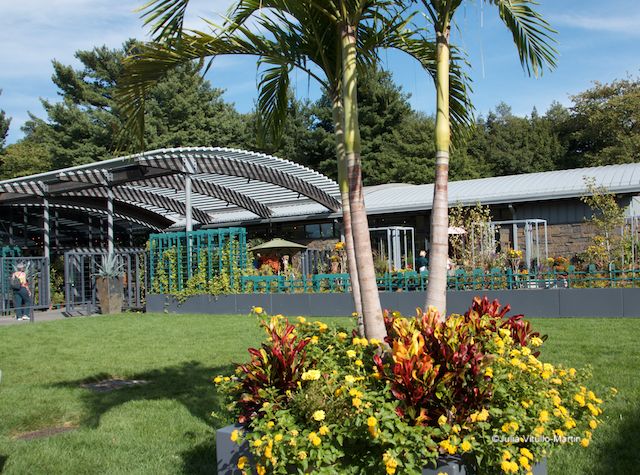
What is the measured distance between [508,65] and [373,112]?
3345 cm

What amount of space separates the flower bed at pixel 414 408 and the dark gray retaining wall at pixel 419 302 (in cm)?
795

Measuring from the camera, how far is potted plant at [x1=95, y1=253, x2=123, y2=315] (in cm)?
1625

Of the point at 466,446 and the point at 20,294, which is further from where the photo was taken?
the point at 20,294

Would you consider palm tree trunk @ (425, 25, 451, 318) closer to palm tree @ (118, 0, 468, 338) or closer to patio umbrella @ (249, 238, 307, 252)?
palm tree @ (118, 0, 468, 338)

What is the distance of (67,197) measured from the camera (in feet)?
66.3

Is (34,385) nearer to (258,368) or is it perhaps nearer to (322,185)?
(258,368)

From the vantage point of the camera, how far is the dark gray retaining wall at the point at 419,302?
1080 cm

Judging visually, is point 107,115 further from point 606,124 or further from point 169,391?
point 169,391

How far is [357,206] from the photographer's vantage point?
4.03m

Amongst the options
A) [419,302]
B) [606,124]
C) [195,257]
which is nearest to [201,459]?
Result: [419,302]

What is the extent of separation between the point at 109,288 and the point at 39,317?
1824mm

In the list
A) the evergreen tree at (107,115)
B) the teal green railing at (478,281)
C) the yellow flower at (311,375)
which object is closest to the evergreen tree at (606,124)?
the evergreen tree at (107,115)

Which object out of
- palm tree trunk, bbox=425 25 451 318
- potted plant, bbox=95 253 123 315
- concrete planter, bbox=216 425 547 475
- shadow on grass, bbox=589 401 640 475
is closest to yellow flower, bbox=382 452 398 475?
concrete planter, bbox=216 425 547 475

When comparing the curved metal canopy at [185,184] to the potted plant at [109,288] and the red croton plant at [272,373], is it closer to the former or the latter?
the potted plant at [109,288]
